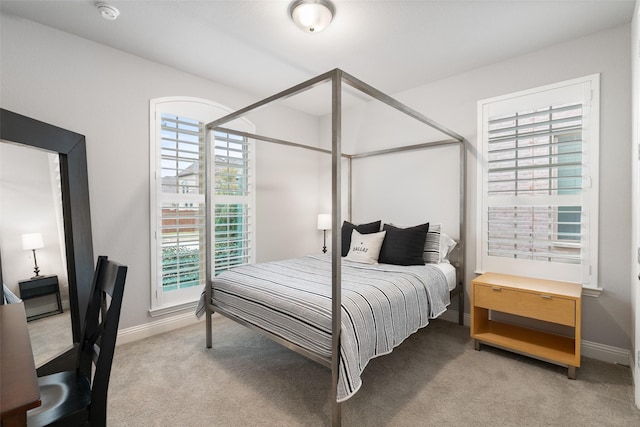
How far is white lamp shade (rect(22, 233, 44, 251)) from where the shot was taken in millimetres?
1896

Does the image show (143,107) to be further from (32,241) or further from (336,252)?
(336,252)

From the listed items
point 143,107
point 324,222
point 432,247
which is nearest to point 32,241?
point 143,107

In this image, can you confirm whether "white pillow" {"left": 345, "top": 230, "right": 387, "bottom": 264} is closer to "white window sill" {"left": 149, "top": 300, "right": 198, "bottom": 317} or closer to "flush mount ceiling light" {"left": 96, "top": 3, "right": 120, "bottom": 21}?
"white window sill" {"left": 149, "top": 300, "right": 198, "bottom": 317}

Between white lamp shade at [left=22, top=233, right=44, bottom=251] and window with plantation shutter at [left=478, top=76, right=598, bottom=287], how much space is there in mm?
3626

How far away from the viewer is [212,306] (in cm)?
259

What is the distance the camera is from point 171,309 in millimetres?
3035

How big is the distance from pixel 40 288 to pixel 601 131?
428 cm

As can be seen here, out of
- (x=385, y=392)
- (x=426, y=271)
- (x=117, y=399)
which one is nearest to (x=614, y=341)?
(x=426, y=271)

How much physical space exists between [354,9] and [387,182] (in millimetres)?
2016

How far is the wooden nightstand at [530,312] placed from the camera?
84.7 inches

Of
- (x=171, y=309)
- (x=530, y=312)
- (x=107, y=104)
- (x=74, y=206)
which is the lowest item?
(x=171, y=309)

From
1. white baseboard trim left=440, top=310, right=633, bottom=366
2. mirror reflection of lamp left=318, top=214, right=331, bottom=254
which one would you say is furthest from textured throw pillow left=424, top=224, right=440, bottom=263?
mirror reflection of lamp left=318, top=214, right=331, bottom=254

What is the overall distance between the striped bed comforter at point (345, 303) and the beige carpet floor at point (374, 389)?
35 cm

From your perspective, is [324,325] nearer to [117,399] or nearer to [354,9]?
[117,399]
